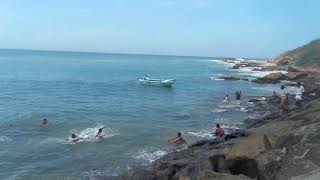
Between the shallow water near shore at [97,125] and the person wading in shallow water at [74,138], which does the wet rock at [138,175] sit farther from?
the person wading in shallow water at [74,138]

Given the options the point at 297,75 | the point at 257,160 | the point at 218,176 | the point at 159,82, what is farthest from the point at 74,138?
the point at 297,75

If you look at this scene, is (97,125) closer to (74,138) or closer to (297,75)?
(74,138)

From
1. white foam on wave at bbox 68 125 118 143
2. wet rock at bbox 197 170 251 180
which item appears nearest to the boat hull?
white foam on wave at bbox 68 125 118 143

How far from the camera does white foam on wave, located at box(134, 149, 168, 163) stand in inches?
965

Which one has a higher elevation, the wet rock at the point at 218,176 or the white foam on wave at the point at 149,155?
the wet rock at the point at 218,176

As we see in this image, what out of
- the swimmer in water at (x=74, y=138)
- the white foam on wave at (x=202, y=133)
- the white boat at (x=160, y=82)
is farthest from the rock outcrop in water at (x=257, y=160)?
the white boat at (x=160, y=82)

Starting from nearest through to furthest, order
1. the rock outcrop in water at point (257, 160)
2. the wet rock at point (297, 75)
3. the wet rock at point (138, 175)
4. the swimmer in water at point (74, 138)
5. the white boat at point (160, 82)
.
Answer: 1. the rock outcrop in water at point (257, 160)
2. the wet rock at point (138, 175)
3. the swimmer in water at point (74, 138)
4. the white boat at point (160, 82)
5. the wet rock at point (297, 75)

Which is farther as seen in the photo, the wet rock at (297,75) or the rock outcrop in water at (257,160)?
the wet rock at (297,75)

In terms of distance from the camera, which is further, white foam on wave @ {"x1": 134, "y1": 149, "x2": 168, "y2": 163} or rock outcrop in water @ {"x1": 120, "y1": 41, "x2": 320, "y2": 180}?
white foam on wave @ {"x1": 134, "y1": 149, "x2": 168, "y2": 163}

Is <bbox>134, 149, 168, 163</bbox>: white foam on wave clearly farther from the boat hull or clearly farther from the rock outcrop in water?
the boat hull

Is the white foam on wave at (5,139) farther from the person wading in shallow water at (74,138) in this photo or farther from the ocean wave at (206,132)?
the ocean wave at (206,132)

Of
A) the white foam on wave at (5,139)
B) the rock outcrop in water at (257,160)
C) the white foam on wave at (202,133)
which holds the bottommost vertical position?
the white foam on wave at (5,139)

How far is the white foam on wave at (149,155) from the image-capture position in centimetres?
2450

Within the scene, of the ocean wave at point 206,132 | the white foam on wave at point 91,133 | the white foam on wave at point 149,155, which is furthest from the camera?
the ocean wave at point 206,132
